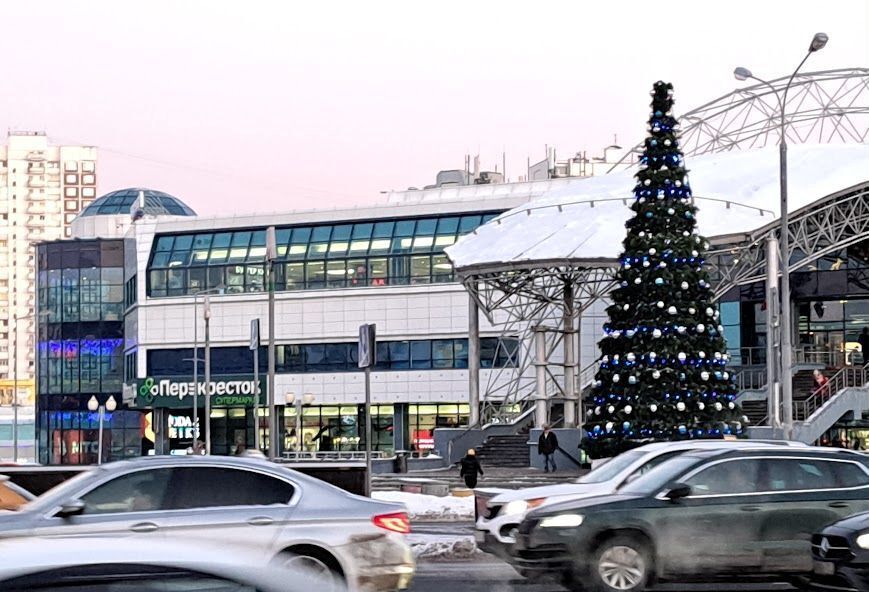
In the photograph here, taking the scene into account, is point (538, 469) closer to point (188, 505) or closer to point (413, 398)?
point (413, 398)

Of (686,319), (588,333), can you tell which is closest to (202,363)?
(588,333)

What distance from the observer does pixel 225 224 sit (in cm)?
8662

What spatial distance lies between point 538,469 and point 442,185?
55454 millimetres

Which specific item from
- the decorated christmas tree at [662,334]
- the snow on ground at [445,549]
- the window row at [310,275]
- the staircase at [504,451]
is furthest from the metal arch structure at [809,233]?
the snow on ground at [445,549]

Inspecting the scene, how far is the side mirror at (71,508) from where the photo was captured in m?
13.8

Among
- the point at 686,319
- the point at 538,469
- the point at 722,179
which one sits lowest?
the point at 538,469

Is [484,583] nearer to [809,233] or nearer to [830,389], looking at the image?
[830,389]

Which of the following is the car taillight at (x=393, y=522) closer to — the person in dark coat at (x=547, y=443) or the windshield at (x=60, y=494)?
the windshield at (x=60, y=494)

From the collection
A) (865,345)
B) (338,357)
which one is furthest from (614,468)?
(338,357)

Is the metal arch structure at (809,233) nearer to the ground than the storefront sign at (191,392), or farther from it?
farther from it

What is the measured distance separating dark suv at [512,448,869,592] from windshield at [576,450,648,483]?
199 centimetres

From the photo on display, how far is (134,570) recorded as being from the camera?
241 inches

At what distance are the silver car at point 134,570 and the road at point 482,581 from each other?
459 inches

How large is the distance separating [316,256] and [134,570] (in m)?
78.8
